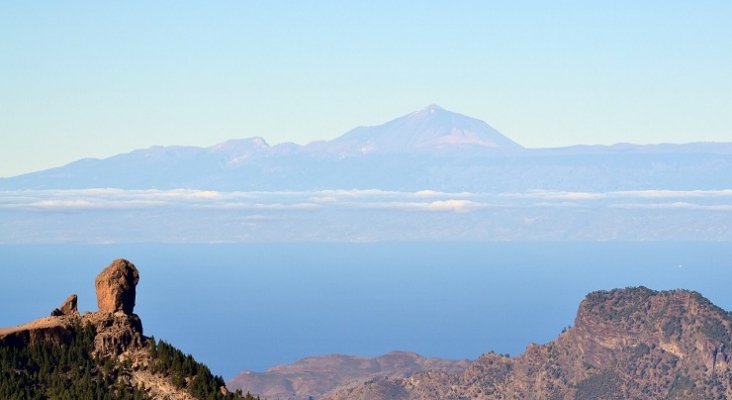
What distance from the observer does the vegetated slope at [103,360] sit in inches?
3711

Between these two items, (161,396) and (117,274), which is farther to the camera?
(117,274)

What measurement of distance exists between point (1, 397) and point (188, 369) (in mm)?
11221

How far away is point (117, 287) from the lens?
10150 cm

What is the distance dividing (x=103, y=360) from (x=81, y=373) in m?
2.03

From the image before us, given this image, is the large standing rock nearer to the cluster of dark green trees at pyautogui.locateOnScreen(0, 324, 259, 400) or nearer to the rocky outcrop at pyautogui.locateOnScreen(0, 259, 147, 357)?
the rocky outcrop at pyautogui.locateOnScreen(0, 259, 147, 357)

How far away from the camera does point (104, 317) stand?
10100cm

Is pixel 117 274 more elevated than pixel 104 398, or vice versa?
pixel 117 274

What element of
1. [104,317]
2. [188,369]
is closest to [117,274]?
[104,317]

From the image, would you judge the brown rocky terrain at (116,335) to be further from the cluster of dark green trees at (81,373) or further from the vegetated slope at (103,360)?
the cluster of dark green trees at (81,373)

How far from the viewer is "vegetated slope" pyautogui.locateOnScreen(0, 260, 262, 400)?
9425 centimetres

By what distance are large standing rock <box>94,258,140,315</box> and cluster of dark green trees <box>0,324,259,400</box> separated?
276 centimetres

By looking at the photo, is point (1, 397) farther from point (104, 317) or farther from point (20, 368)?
point (104, 317)

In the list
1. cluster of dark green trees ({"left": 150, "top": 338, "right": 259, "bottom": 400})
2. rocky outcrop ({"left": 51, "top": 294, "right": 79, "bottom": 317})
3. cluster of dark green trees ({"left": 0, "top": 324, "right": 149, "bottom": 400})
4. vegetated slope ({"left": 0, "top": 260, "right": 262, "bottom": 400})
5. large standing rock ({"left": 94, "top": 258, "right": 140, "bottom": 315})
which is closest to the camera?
cluster of dark green trees ({"left": 0, "top": 324, "right": 149, "bottom": 400})

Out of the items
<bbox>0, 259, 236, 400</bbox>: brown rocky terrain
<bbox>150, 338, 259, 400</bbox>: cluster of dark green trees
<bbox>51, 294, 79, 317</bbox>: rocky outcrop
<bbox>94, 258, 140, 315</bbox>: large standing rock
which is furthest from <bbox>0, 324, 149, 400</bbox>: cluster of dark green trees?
<bbox>51, 294, 79, 317</bbox>: rocky outcrop
